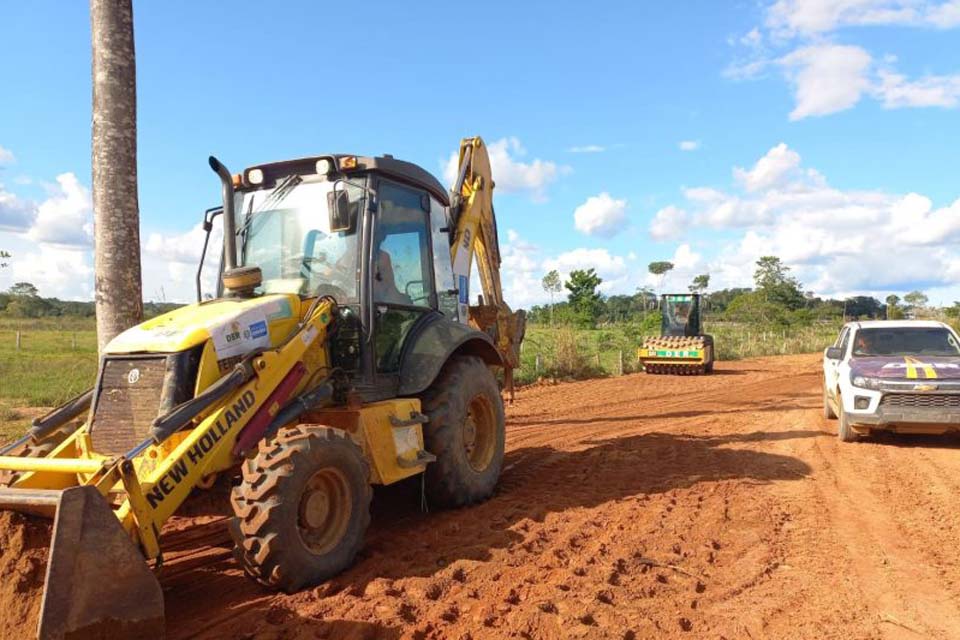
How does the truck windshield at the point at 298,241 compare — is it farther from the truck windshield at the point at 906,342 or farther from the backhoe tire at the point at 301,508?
the truck windshield at the point at 906,342

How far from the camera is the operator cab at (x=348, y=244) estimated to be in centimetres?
507

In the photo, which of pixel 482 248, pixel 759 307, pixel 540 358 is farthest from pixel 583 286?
pixel 482 248

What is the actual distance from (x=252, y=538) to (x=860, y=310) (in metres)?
77.7

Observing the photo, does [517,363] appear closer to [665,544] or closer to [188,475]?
[665,544]

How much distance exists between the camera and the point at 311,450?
385 centimetres

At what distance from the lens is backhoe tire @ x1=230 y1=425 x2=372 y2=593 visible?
3.58 m

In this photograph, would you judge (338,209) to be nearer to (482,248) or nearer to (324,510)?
(324,510)

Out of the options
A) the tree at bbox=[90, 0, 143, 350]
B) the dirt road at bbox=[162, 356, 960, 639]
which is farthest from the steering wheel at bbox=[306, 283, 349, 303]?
the tree at bbox=[90, 0, 143, 350]

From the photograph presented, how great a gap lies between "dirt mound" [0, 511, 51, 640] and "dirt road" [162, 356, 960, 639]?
0.62 metres

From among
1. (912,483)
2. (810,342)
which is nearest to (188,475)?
(912,483)

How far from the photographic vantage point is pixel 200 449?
3.75 m

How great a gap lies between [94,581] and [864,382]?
8532 mm

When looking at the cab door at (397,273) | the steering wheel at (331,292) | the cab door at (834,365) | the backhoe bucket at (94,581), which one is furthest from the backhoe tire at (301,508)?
the cab door at (834,365)

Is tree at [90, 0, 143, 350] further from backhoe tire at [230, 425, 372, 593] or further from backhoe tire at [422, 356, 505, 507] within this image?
backhoe tire at [230, 425, 372, 593]
